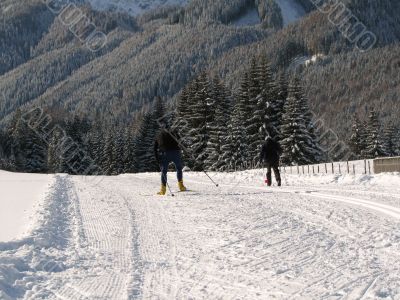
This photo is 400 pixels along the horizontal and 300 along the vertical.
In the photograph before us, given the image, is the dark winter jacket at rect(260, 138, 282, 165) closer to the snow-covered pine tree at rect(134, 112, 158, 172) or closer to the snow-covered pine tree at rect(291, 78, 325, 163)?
the snow-covered pine tree at rect(291, 78, 325, 163)

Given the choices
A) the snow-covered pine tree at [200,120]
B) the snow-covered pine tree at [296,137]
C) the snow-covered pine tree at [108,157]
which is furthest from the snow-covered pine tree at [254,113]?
the snow-covered pine tree at [108,157]

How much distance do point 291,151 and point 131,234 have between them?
111ft

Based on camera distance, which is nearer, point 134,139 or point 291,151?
point 291,151

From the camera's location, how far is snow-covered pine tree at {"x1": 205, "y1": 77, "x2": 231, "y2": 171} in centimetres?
4169

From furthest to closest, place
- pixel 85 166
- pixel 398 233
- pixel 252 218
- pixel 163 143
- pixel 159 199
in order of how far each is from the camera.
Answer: pixel 85 166
pixel 163 143
pixel 159 199
pixel 252 218
pixel 398 233

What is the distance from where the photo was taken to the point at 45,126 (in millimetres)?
83875

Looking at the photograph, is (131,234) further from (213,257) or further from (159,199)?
(159,199)

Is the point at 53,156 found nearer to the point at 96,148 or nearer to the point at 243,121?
the point at 96,148

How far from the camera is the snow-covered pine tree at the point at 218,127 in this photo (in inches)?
1641

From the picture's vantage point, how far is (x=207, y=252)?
18.8ft

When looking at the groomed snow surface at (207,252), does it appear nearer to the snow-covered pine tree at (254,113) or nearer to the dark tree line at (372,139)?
the snow-covered pine tree at (254,113)

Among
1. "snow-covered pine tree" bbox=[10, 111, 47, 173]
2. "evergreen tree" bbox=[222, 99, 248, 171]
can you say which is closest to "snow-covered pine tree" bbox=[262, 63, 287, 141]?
"evergreen tree" bbox=[222, 99, 248, 171]

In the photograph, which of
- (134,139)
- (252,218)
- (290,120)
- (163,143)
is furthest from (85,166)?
(252,218)

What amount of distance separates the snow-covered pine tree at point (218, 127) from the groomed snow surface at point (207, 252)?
31.4 metres
